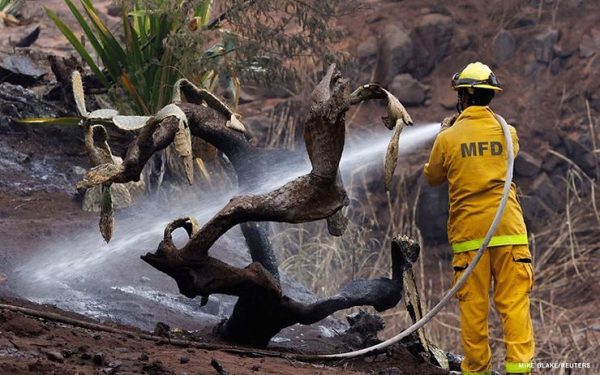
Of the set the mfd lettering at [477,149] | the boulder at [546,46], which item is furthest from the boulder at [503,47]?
the mfd lettering at [477,149]

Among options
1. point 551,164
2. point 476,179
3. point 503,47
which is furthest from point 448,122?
point 503,47

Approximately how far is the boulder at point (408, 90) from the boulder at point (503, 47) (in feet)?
4.03

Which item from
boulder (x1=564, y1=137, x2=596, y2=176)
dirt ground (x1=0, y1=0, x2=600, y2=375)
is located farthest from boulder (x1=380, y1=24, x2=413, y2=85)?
boulder (x1=564, y1=137, x2=596, y2=176)

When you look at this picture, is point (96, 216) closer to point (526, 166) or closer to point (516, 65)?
point (526, 166)

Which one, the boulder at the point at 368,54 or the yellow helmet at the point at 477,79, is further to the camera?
the boulder at the point at 368,54

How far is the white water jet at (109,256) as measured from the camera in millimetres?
6578

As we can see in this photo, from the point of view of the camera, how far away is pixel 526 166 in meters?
12.8

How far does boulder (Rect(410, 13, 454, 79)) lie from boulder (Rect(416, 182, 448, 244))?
2.06 meters

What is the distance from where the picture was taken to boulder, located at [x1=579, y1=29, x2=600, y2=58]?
13.8 metres

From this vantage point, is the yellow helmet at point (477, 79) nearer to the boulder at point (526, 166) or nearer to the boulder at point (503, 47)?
the boulder at point (526, 166)

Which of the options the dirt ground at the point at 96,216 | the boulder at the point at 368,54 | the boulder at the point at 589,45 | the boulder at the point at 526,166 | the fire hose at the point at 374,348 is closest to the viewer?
the dirt ground at the point at 96,216

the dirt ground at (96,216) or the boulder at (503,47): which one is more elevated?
the boulder at (503,47)
